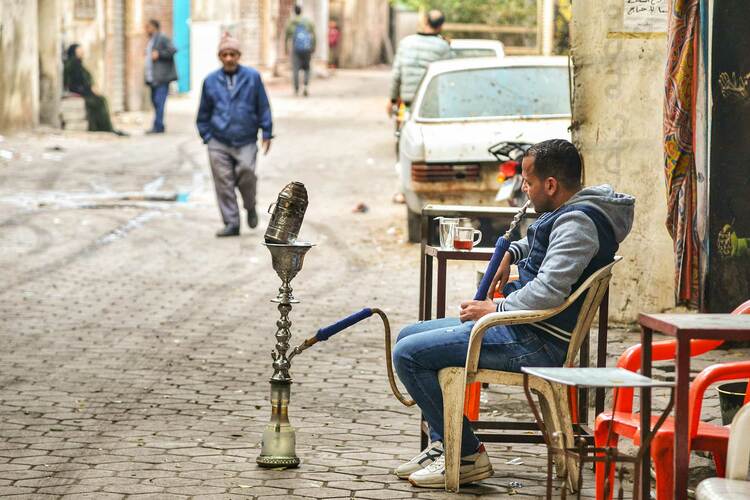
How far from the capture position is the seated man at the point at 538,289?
16.8ft

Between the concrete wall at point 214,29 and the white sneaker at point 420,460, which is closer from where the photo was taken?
the white sneaker at point 420,460

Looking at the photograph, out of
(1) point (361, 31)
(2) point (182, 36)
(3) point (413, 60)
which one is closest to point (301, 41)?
(2) point (182, 36)

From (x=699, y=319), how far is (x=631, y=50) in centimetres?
465

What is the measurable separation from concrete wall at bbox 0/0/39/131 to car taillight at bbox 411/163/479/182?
11.7 metres

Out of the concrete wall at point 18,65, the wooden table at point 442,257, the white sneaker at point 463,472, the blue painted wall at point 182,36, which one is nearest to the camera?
the white sneaker at point 463,472

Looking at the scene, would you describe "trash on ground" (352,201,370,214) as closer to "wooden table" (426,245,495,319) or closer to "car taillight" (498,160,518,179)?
"car taillight" (498,160,518,179)

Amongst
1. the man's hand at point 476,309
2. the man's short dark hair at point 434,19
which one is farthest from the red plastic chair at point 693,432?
the man's short dark hair at point 434,19

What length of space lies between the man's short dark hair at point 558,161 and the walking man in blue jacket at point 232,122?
8297 millimetres

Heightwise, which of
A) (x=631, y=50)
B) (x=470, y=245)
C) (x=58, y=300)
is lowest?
(x=58, y=300)

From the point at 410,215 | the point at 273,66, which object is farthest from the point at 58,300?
the point at 273,66

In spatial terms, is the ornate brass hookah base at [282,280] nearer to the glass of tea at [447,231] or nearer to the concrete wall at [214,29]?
the glass of tea at [447,231]

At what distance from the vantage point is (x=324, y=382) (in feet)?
25.5

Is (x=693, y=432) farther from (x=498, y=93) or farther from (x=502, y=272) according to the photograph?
(x=498, y=93)

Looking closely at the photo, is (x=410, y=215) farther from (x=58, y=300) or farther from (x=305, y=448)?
(x=305, y=448)
